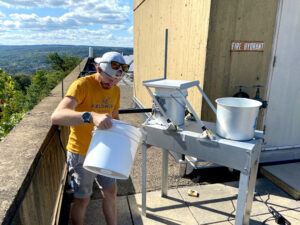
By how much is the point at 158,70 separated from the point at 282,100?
2723mm

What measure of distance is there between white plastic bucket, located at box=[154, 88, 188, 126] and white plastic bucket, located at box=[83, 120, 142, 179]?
83 centimetres

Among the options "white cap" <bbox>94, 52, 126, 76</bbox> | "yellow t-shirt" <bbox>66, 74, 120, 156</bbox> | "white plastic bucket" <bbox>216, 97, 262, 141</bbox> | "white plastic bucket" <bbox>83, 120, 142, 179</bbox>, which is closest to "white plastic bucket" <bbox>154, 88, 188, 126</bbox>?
"white plastic bucket" <bbox>216, 97, 262, 141</bbox>

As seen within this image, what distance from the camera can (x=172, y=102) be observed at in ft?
9.14

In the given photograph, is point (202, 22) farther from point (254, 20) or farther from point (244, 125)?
point (244, 125)

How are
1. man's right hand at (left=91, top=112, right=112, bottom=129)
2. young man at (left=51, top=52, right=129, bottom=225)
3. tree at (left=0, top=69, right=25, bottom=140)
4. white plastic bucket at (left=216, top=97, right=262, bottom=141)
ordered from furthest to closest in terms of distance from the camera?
1. tree at (left=0, top=69, right=25, bottom=140)
2. white plastic bucket at (left=216, top=97, right=262, bottom=141)
3. young man at (left=51, top=52, right=129, bottom=225)
4. man's right hand at (left=91, top=112, right=112, bottom=129)

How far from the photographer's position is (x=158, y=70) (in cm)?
599

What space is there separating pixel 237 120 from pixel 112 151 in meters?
1.14

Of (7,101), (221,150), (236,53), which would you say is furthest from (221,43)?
(7,101)

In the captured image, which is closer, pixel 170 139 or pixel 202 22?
pixel 170 139

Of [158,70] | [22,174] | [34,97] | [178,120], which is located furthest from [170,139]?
[34,97]

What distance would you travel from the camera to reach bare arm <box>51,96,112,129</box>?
188 centimetres

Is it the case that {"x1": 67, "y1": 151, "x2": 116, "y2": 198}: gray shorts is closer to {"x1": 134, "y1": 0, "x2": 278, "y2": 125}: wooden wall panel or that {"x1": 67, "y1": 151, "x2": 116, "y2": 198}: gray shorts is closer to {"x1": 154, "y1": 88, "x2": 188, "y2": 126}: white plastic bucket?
{"x1": 154, "y1": 88, "x2": 188, "y2": 126}: white plastic bucket

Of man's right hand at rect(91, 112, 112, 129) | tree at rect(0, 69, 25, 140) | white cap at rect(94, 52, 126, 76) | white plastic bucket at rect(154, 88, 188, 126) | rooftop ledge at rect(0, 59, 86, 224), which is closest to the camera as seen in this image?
rooftop ledge at rect(0, 59, 86, 224)

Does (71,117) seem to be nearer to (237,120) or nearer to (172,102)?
(172,102)
